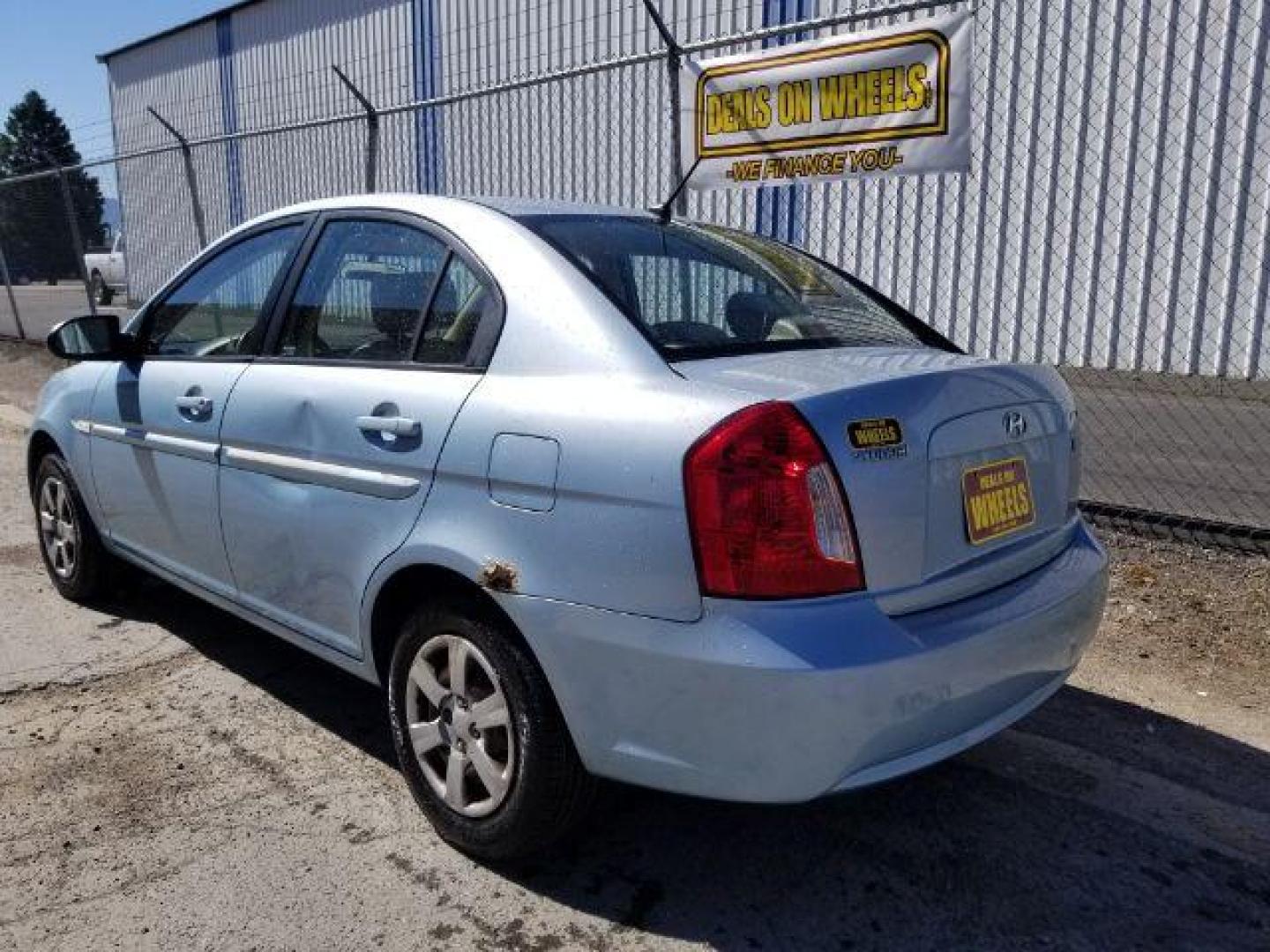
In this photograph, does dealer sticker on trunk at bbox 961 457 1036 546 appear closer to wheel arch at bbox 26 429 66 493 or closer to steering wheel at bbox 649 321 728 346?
steering wheel at bbox 649 321 728 346

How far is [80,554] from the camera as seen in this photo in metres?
4.51

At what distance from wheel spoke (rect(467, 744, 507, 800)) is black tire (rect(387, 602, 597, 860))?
32 mm

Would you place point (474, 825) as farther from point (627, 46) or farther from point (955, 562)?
point (627, 46)


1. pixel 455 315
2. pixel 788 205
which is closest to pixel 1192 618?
pixel 455 315

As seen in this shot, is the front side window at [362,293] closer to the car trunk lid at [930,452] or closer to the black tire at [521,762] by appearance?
the black tire at [521,762]

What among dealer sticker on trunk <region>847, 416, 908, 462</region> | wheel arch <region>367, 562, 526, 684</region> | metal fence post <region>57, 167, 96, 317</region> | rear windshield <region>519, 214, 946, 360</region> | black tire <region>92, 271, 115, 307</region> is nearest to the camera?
dealer sticker on trunk <region>847, 416, 908, 462</region>

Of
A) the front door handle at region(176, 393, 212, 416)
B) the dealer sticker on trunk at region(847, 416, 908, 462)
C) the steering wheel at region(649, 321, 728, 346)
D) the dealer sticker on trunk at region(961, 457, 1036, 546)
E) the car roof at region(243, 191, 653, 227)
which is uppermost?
the car roof at region(243, 191, 653, 227)

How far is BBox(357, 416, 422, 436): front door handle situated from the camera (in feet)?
8.80

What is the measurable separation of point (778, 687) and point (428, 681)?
105 cm

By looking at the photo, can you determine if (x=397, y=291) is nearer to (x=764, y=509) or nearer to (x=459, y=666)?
(x=459, y=666)

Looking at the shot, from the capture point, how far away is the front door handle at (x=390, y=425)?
2.68 meters

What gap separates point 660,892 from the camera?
2582mm

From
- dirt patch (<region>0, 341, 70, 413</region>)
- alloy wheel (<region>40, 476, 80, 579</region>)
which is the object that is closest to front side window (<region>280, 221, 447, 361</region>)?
alloy wheel (<region>40, 476, 80, 579</region>)

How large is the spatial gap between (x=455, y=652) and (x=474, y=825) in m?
0.43
